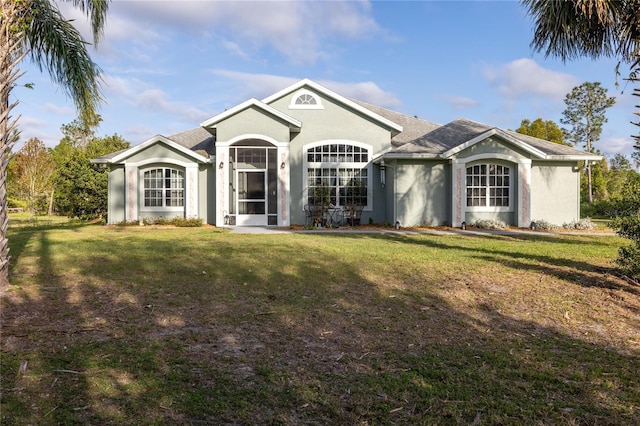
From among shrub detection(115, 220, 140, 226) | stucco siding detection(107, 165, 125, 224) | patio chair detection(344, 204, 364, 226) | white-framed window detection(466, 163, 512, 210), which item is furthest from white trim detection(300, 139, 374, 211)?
stucco siding detection(107, 165, 125, 224)

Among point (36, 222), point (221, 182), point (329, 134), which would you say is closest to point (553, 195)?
point (329, 134)

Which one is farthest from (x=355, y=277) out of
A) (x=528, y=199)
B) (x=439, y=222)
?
(x=528, y=199)

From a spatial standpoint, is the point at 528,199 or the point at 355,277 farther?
the point at 528,199

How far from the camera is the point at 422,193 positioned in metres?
18.3

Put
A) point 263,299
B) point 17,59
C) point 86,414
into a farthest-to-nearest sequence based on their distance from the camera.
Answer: point 17,59 < point 263,299 < point 86,414

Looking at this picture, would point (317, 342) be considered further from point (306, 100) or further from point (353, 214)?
point (306, 100)

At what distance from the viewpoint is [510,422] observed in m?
3.00

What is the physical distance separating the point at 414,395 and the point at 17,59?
7255 millimetres

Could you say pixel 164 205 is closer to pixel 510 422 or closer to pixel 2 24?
pixel 2 24

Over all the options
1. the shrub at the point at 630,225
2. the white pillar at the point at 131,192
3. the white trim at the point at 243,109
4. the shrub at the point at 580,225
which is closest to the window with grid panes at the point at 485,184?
the shrub at the point at 580,225

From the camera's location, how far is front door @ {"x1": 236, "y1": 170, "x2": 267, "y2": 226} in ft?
61.6

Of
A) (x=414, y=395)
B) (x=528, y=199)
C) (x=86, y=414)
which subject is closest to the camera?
(x=86, y=414)

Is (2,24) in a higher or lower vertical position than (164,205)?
higher

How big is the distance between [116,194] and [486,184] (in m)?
16.4
